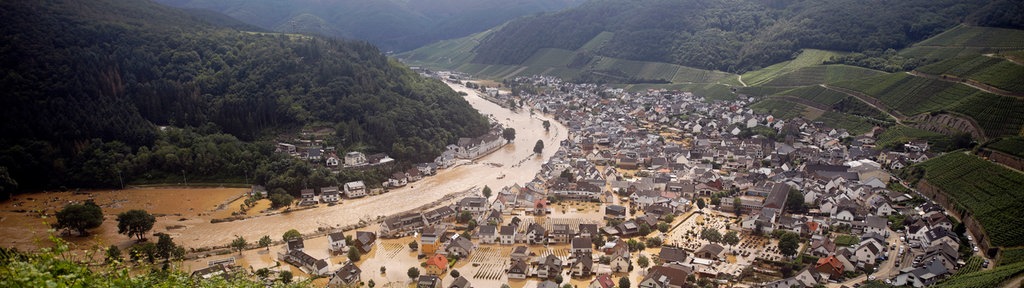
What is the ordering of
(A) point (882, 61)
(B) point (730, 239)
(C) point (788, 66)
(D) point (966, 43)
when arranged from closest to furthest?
1. (B) point (730, 239)
2. (D) point (966, 43)
3. (A) point (882, 61)
4. (C) point (788, 66)

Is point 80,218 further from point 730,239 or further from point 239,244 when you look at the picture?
point 730,239

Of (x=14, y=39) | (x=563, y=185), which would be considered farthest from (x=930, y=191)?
(x=14, y=39)

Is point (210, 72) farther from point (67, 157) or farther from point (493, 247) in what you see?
point (493, 247)

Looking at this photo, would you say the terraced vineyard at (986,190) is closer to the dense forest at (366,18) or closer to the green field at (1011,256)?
the green field at (1011,256)

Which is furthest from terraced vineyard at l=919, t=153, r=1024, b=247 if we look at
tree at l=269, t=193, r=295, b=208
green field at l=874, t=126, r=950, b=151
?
tree at l=269, t=193, r=295, b=208

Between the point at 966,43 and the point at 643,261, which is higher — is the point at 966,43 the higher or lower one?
the higher one

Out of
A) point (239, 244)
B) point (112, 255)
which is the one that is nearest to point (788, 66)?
point (239, 244)

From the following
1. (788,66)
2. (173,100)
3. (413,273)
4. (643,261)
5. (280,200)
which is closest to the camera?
(413,273)
